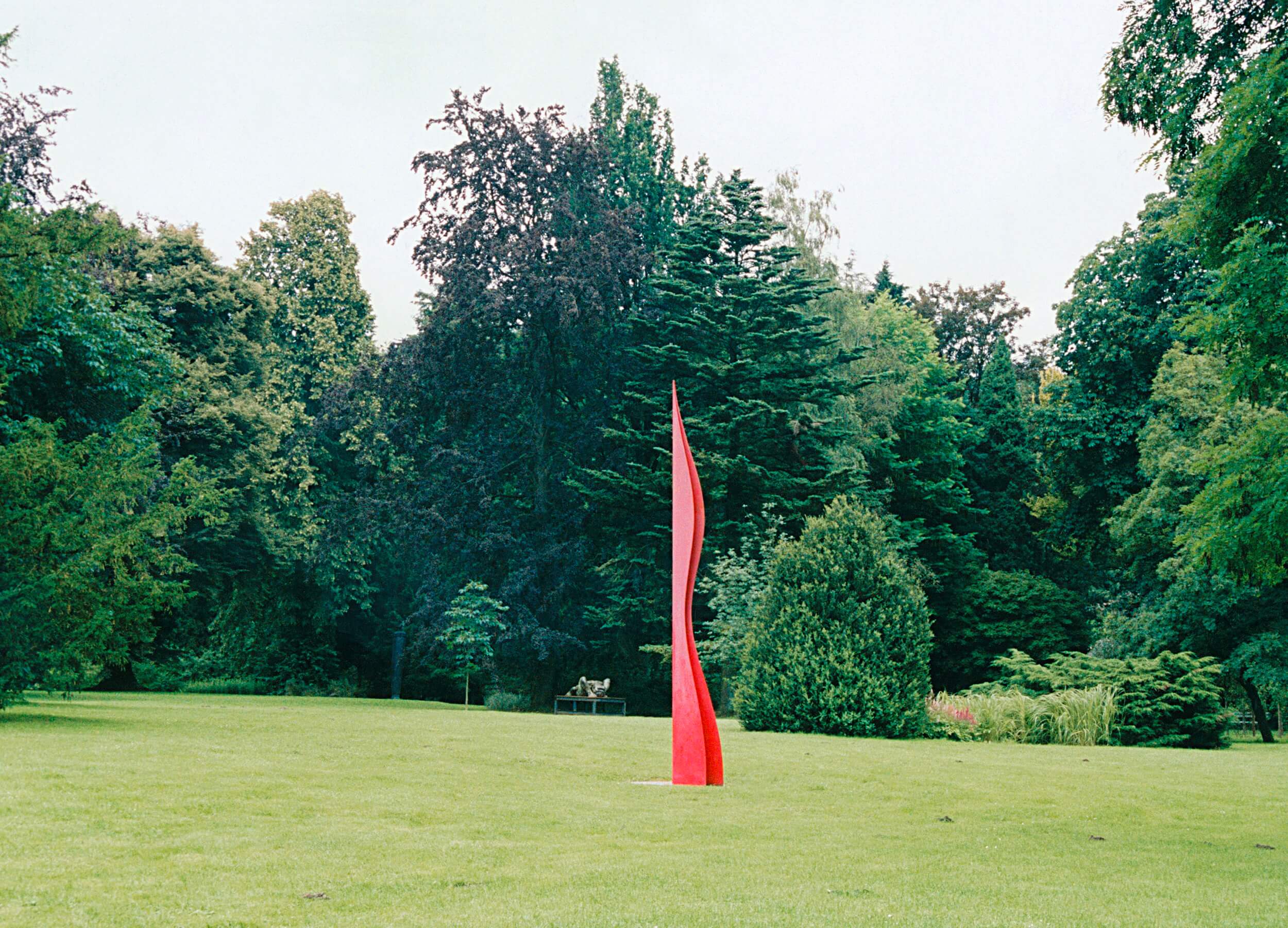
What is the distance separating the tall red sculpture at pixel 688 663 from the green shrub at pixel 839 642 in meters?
7.77

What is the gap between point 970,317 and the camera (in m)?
48.6

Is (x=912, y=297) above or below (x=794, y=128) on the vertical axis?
above

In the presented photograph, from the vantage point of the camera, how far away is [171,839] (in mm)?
6344

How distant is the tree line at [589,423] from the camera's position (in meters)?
26.0

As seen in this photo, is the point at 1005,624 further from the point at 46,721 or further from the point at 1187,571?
the point at 46,721

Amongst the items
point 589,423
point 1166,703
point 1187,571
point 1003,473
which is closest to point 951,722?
point 1166,703

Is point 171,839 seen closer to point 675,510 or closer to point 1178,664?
point 675,510

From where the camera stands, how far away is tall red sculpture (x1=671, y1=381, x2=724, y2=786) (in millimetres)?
9859

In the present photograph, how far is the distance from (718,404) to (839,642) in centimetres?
1275

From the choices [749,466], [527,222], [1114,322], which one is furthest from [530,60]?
[1114,322]

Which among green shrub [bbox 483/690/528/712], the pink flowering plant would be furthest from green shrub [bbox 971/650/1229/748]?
green shrub [bbox 483/690/528/712]

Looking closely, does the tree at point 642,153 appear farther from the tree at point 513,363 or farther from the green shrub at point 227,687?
the green shrub at point 227,687

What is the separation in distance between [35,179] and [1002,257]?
32846mm

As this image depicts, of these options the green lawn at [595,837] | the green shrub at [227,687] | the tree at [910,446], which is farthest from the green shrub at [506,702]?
the green lawn at [595,837]
